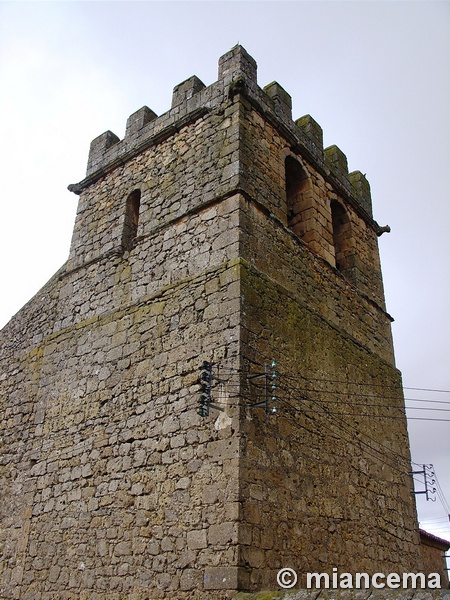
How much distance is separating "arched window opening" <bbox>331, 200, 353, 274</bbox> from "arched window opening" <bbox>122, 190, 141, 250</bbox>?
3165 millimetres

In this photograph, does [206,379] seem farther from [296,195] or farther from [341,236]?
[341,236]

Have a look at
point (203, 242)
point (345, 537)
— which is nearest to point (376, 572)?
point (345, 537)

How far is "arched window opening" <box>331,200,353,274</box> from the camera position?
30.9 ft

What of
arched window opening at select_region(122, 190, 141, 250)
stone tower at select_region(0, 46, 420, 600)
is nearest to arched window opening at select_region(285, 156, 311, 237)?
stone tower at select_region(0, 46, 420, 600)

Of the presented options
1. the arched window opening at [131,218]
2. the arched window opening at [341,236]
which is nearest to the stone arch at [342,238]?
the arched window opening at [341,236]

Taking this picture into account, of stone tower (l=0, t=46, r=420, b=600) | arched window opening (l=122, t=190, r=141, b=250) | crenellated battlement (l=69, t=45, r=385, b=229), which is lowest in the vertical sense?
stone tower (l=0, t=46, r=420, b=600)

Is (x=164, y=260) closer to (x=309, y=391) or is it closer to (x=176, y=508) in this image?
(x=309, y=391)

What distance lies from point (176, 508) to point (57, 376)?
3.04 meters

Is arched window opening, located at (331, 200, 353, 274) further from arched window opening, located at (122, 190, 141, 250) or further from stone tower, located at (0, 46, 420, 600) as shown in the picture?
arched window opening, located at (122, 190, 141, 250)

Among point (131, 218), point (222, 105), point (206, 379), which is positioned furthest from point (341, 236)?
point (206, 379)

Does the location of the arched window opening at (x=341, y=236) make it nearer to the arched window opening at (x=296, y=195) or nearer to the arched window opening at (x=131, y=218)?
the arched window opening at (x=296, y=195)

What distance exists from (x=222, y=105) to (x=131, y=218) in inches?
82.2

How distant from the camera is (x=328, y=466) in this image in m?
6.67

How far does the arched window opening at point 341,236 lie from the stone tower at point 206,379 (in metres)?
0.04
